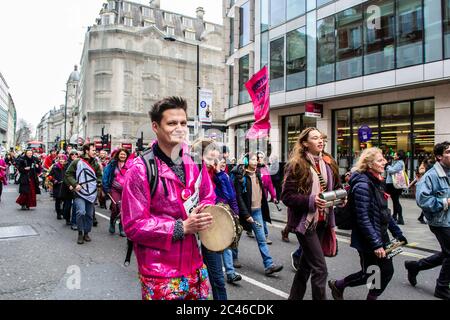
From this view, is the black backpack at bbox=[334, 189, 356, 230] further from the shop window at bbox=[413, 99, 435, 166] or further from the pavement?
the shop window at bbox=[413, 99, 435, 166]

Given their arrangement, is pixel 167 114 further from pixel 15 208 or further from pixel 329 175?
pixel 15 208

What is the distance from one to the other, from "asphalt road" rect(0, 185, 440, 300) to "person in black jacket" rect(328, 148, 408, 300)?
808 millimetres

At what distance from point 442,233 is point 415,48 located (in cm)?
1288

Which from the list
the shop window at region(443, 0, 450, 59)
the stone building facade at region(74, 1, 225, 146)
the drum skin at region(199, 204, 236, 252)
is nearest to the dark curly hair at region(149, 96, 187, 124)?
the drum skin at region(199, 204, 236, 252)

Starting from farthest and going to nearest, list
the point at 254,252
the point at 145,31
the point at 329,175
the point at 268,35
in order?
the point at 145,31 → the point at 268,35 → the point at 254,252 → the point at 329,175

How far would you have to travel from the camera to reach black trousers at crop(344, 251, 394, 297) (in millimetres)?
3817

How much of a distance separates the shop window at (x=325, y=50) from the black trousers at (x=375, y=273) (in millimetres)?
15687

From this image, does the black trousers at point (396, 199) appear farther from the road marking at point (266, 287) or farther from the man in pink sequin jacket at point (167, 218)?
the man in pink sequin jacket at point (167, 218)

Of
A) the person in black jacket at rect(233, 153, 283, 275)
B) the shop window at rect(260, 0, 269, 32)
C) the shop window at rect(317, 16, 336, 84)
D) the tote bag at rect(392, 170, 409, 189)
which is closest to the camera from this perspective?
the person in black jacket at rect(233, 153, 283, 275)

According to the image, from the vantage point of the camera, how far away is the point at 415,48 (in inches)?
593

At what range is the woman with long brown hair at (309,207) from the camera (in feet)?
12.3

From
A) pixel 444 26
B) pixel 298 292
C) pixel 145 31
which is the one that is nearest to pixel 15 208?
pixel 298 292

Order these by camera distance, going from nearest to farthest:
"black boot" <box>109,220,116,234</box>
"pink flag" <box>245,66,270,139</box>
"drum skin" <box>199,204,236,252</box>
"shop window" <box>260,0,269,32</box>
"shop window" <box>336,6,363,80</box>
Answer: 1. "drum skin" <box>199,204,236,252</box>
2. "black boot" <box>109,220,116,234</box>
3. "pink flag" <box>245,66,270,139</box>
4. "shop window" <box>336,6,363,80</box>
5. "shop window" <box>260,0,269,32</box>

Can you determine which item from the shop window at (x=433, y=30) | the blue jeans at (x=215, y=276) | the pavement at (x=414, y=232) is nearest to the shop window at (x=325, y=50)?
the shop window at (x=433, y=30)
